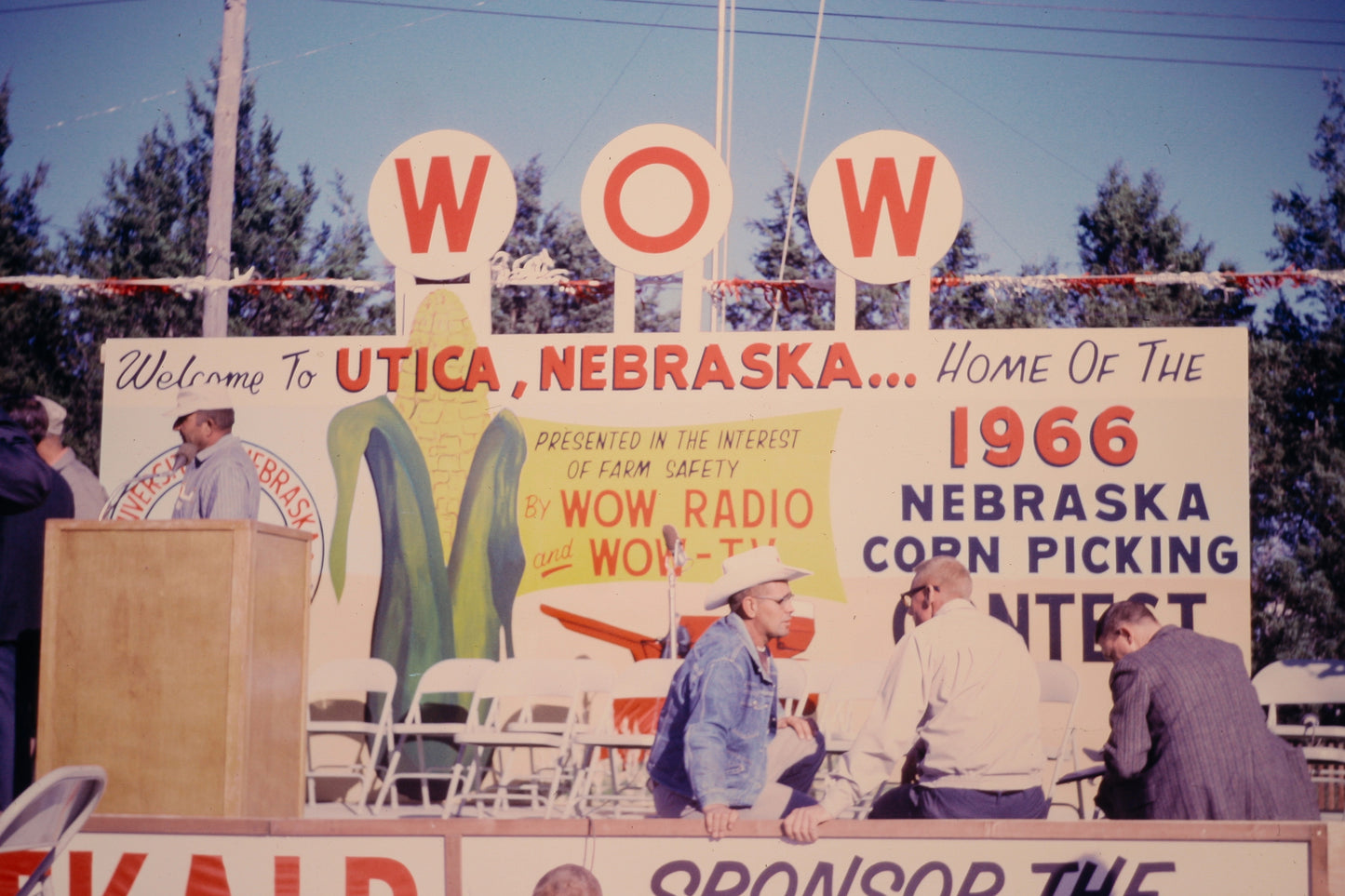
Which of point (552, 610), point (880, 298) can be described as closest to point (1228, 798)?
Result: point (552, 610)

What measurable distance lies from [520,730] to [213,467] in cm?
226

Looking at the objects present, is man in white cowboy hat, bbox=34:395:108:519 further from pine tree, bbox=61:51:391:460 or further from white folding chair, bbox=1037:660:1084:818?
pine tree, bbox=61:51:391:460

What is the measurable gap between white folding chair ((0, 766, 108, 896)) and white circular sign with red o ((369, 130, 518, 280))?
4.57 metres

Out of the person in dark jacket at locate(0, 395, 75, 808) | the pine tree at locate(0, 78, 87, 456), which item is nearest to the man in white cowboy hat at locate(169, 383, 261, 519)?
the person in dark jacket at locate(0, 395, 75, 808)

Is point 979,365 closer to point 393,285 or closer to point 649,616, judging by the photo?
point 649,616

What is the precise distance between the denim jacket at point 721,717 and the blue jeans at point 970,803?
49 cm

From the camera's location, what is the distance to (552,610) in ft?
23.9

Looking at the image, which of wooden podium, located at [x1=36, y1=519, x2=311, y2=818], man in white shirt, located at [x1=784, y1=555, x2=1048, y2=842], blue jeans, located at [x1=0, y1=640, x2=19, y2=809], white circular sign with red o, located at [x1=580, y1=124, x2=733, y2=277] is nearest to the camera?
man in white shirt, located at [x1=784, y1=555, x2=1048, y2=842]

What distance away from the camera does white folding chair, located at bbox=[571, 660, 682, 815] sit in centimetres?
616

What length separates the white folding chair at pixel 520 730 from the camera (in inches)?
249

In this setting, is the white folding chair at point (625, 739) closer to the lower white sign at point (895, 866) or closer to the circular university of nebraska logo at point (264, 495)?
the circular university of nebraska logo at point (264, 495)

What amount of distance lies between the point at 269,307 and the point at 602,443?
13.6 m

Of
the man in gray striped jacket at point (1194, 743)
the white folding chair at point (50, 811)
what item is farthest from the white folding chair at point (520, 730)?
the white folding chair at point (50, 811)

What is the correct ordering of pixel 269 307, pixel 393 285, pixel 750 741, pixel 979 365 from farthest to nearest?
pixel 269 307 < pixel 393 285 < pixel 979 365 < pixel 750 741
